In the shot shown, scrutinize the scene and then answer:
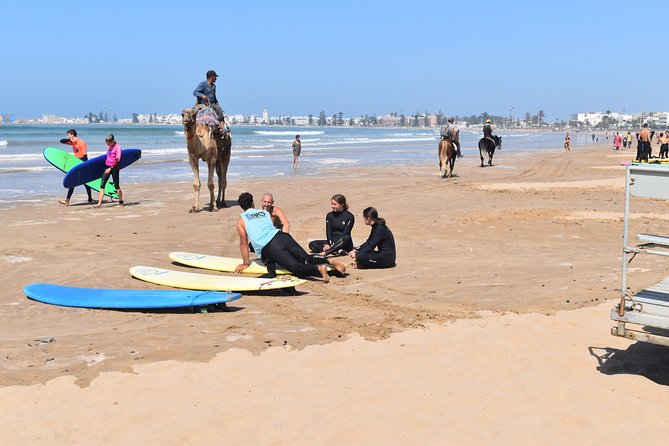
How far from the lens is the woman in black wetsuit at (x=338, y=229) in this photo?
31.8 feet

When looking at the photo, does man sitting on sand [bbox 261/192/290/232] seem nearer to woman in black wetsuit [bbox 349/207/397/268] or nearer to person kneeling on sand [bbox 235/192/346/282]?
person kneeling on sand [bbox 235/192/346/282]

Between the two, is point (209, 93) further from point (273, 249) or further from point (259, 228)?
point (273, 249)

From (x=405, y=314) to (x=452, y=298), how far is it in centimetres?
88

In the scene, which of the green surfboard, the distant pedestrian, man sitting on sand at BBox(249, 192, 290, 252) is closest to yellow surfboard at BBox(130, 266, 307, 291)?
man sitting on sand at BBox(249, 192, 290, 252)

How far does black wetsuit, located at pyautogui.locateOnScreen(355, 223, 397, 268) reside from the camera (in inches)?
364

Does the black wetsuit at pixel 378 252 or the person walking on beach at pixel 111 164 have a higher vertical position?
the person walking on beach at pixel 111 164

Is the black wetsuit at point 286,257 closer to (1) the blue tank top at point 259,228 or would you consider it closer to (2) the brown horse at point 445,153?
(1) the blue tank top at point 259,228

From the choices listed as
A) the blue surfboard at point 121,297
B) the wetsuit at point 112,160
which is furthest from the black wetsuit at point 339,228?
the wetsuit at point 112,160

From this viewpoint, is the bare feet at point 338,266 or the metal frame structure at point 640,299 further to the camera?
the bare feet at point 338,266

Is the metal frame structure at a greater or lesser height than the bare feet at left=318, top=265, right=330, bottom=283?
greater

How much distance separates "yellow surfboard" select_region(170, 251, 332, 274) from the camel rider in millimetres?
5693

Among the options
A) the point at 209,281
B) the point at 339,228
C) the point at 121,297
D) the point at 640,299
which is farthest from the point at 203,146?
the point at 640,299

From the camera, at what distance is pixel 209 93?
14.7 meters

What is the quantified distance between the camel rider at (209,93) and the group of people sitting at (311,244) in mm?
6048
